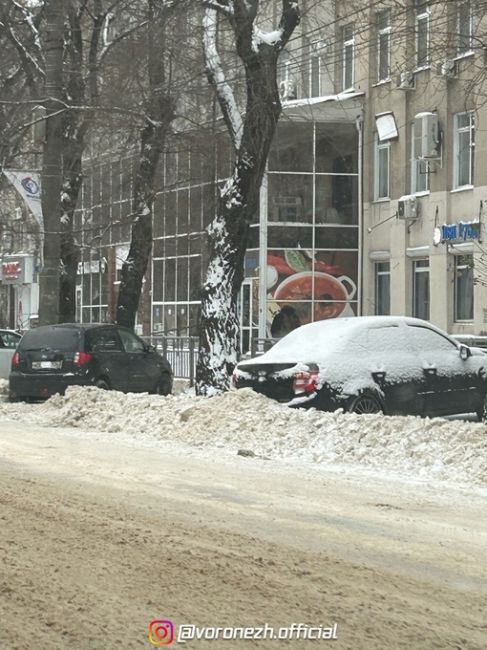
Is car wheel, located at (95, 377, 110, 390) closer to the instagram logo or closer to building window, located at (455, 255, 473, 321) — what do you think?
building window, located at (455, 255, 473, 321)

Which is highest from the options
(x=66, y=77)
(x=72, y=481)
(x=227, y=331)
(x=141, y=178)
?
(x=66, y=77)

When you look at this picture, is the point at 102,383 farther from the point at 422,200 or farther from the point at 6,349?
the point at 422,200

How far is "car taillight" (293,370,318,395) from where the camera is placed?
48.9ft

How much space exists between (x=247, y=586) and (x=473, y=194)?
82.3 ft

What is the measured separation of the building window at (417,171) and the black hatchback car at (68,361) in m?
13.7

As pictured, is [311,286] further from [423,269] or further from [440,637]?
[440,637]

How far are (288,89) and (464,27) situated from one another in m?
18.9

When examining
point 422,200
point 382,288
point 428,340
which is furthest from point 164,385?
point 382,288

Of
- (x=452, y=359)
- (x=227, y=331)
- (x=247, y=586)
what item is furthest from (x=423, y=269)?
(x=247, y=586)

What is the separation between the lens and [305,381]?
49.1 feet

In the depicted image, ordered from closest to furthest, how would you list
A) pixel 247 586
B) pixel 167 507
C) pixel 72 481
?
pixel 247 586 → pixel 167 507 → pixel 72 481

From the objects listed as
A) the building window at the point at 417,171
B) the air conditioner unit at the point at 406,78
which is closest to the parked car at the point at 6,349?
the air conditioner unit at the point at 406,78

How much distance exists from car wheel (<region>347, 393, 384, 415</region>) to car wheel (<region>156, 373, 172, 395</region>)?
27.9 feet

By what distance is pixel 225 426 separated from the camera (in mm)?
14922
